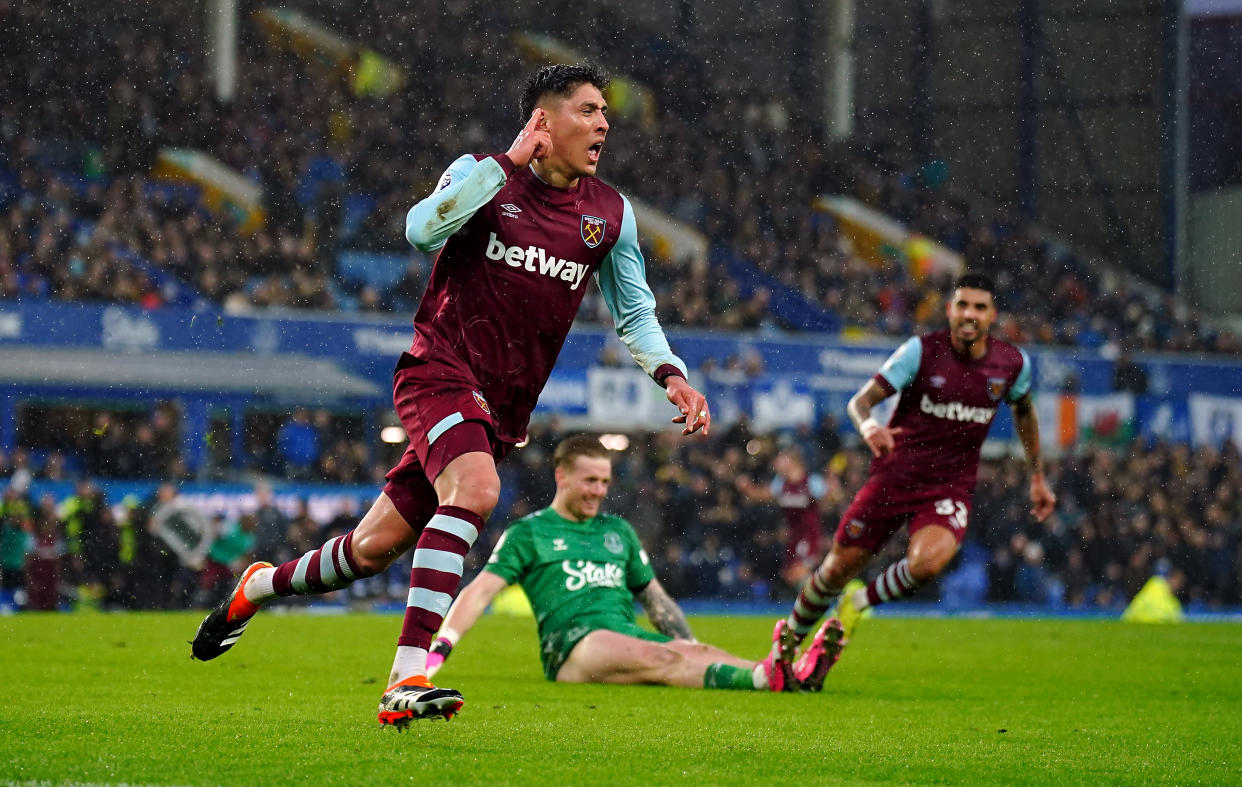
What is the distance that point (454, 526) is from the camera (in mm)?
5363

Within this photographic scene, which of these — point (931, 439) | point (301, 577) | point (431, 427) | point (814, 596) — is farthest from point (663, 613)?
point (431, 427)

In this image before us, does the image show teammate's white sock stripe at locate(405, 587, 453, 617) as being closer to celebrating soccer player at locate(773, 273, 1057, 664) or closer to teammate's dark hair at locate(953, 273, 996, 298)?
celebrating soccer player at locate(773, 273, 1057, 664)

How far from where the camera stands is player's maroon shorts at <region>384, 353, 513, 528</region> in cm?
552

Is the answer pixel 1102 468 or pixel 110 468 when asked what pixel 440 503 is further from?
pixel 1102 468

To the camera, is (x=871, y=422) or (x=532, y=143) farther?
(x=871, y=422)

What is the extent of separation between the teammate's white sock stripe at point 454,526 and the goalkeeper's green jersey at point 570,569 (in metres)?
2.94

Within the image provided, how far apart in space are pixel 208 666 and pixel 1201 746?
5579 mm

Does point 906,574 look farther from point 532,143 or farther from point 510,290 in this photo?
point 532,143

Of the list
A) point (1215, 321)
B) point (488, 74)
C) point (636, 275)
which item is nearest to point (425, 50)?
point (488, 74)

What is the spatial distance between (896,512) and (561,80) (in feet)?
14.5

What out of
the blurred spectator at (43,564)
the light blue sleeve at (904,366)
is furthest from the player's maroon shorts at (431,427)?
the blurred spectator at (43,564)

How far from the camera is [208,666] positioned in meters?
9.15

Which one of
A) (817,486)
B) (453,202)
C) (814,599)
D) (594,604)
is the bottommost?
(817,486)

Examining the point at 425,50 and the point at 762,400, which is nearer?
the point at 762,400
